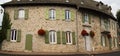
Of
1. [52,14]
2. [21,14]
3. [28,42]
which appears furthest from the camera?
[21,14]

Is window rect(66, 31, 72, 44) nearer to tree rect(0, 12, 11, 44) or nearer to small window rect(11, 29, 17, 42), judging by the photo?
small window rect(11, 29, 17, 42)

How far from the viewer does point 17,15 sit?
27812mm

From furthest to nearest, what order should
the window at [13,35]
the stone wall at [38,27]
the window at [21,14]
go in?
the window at [21,14]
the window at [13,35]
the stone wall at [38,27]

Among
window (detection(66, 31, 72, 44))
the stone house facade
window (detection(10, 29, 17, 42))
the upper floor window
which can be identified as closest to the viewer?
the stone house facade

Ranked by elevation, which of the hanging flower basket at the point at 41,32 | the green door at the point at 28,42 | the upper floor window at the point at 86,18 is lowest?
the green door at the point at 28,42

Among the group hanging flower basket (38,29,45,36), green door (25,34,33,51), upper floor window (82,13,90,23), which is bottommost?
green door (25,34,33,51)

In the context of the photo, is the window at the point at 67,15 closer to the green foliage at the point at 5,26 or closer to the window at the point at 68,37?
the window at the point at 68,37

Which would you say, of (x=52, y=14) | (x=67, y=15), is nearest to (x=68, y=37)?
(x=67, y=15)

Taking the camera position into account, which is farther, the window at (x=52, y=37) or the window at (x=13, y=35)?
the window at (x=13, y=35)

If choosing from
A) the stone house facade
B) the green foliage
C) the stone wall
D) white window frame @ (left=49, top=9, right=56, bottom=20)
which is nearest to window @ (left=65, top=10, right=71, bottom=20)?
the stone house facade

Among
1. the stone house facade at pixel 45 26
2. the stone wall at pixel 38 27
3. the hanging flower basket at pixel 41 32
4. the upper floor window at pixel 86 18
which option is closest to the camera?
the hanging flower basket at pixel 41 32

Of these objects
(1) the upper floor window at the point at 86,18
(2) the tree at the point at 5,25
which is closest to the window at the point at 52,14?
(1) the upper floor window at the point at 86,18

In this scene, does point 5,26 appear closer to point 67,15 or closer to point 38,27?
point 38,27

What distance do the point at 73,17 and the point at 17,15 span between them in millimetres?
7178
